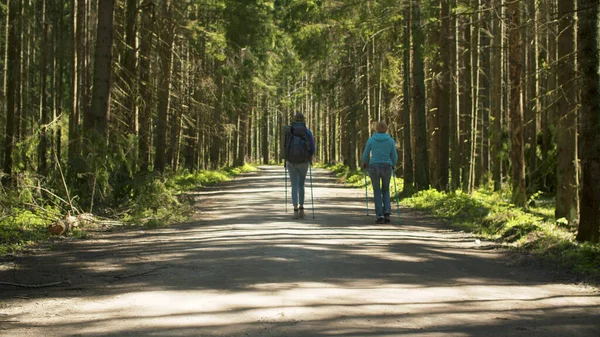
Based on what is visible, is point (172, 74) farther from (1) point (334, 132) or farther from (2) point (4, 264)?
(1) point (334, 132)

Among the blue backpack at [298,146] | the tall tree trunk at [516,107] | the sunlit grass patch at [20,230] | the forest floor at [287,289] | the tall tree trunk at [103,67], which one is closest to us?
the forest floor at [287,289]

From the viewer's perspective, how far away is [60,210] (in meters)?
13.7

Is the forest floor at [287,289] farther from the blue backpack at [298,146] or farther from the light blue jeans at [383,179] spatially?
the blue backpack at [298,146]

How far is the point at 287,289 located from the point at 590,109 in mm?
5342

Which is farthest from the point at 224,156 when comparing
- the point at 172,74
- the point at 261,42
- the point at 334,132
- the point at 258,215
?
the point at 258,215

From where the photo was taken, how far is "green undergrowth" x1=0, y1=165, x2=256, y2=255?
37.9 feet

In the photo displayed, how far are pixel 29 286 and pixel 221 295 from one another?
2.05m

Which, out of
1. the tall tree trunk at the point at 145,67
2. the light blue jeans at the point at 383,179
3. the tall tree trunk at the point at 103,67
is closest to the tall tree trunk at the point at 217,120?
the tall tree trunk at the point at 145,67

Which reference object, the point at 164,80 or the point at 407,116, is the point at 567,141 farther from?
the point at 164,80

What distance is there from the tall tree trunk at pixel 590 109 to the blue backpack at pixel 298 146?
256 inches

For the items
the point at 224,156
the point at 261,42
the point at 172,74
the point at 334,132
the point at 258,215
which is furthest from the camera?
the point at 334,132

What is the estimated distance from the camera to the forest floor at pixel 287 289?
570cm

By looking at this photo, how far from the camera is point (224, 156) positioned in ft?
209

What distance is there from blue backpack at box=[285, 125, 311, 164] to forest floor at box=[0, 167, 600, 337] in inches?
128
